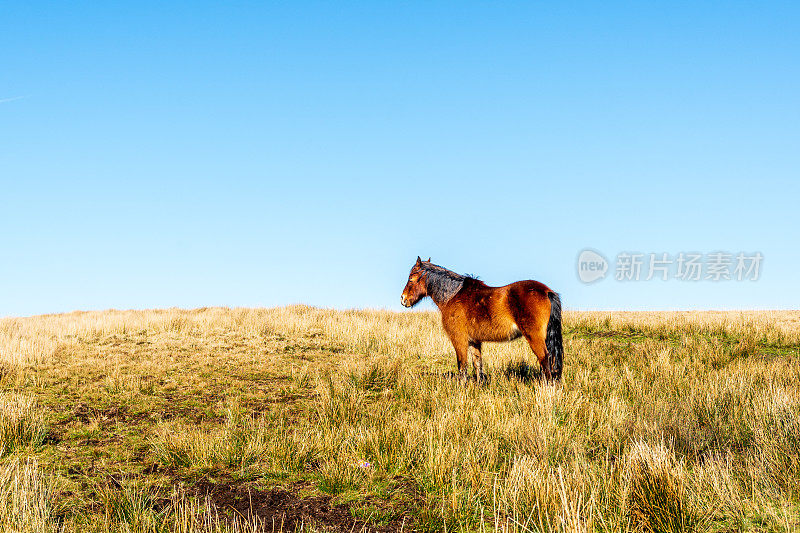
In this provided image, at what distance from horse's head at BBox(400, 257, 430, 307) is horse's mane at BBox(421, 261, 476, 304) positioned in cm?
13

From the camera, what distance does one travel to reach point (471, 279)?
32.6 feet

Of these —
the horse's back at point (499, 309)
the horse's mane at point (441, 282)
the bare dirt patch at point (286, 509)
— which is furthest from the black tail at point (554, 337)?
the bare dirt patch at point (286, 509)

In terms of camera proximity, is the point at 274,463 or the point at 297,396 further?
the point at 297,396

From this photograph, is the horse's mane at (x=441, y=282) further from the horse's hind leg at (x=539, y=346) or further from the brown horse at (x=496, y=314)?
the horse's hind leg at (x=539, y=346)

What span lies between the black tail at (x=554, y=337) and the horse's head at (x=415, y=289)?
280 centimetres

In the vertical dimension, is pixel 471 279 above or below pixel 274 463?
above

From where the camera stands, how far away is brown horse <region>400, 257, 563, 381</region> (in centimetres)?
862

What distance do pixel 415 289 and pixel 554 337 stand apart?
3.11 m

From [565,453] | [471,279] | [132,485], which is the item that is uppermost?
[471,279]

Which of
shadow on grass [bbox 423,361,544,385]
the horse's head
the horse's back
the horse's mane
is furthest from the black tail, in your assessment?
the horse's head

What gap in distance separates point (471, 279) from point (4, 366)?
35.3 ft

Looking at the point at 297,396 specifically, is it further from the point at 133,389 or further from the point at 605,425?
the point at 605,425

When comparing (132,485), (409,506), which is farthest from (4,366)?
(409,506)

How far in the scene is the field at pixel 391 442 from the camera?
4.13 m
